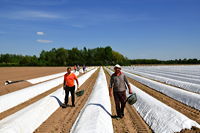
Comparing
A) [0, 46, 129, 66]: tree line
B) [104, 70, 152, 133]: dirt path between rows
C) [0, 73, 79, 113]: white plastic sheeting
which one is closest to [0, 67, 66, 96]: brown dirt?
[0, 73, 79, 113]: white plastic sheeting

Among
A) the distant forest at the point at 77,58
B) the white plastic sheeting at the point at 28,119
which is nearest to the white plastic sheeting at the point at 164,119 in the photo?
the white plastic sheeting at the point at 28,119

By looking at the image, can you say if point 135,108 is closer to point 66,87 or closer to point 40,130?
point 66,87

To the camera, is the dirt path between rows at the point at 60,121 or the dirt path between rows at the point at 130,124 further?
the dirt path between rows at the point at 60,121

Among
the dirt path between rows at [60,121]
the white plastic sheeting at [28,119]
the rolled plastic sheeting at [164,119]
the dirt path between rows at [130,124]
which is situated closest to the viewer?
the white plastic sheeting at [28,119]

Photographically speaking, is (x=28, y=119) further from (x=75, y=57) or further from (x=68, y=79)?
(x=75, y=57)

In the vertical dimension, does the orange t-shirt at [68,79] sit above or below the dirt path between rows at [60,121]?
above

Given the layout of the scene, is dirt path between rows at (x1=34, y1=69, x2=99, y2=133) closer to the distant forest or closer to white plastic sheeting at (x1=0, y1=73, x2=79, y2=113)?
white plastic sheeting at (x1=0, y1=73, x2=79, y2=113)

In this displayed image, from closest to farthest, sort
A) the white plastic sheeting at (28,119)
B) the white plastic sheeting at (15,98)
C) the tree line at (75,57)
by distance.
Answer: the white plastic sheeting at (28,119) < the white plastic sheeting at (15,98) < the tree line at (75,57)

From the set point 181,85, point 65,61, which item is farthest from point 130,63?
point 181,85

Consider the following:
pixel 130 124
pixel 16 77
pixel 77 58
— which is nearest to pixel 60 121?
pixel 130 124

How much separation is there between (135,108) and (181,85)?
6956 millimetres

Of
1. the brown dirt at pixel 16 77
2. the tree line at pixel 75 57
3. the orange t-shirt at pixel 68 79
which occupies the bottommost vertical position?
the brown dirt at pixel 16 77

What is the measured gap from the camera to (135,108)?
7.93 metres

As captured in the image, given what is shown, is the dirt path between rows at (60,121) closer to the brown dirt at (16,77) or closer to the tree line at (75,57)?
the brown dirt at (16,77)
